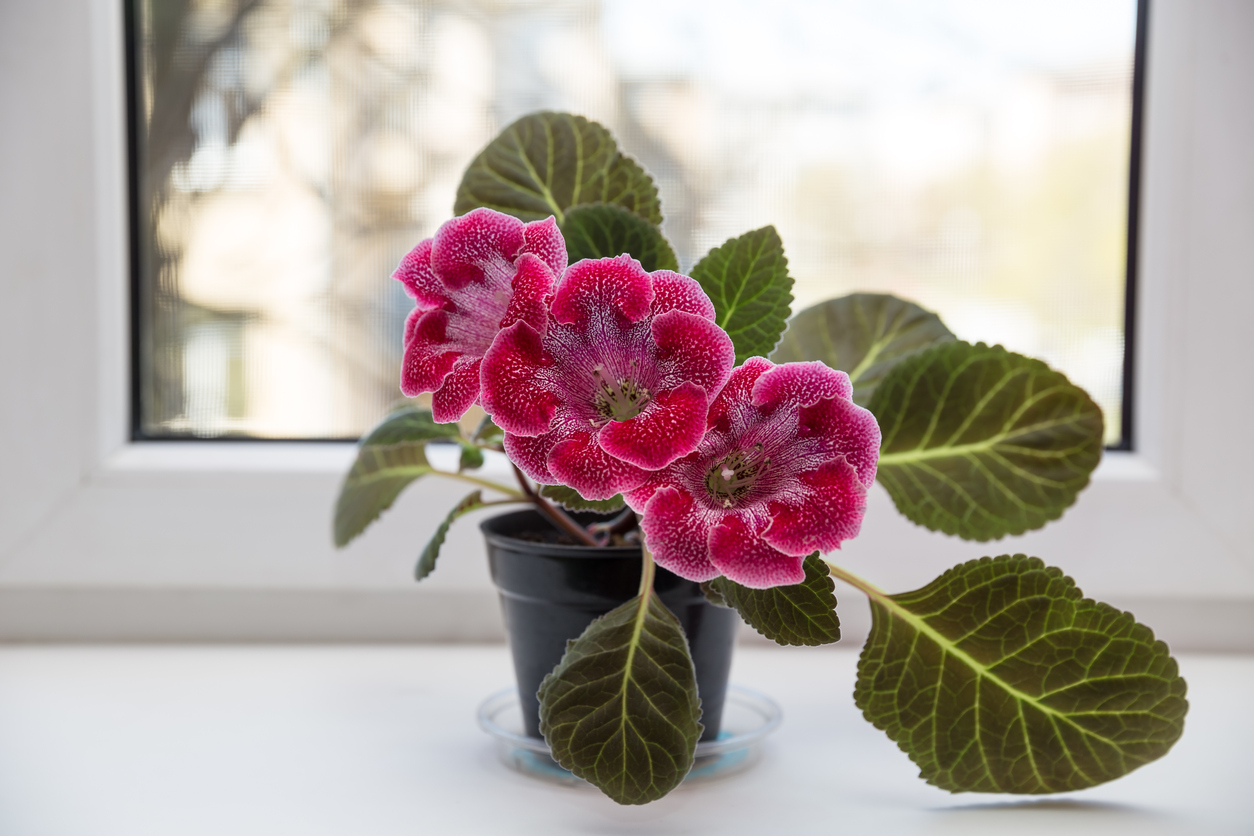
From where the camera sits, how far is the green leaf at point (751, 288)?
0.44 m

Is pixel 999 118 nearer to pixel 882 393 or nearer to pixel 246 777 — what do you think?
pixel 882 393

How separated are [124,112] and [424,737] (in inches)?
23.8

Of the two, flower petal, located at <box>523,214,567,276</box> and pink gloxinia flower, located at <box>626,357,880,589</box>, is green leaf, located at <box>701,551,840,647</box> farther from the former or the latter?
flower petal, located at <box>523,214,567,276</box>

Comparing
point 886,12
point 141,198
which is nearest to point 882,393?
point 886,12

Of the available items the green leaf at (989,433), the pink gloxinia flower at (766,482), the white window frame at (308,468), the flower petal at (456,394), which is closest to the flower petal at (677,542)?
the pink gloxinia flower at (766,482)

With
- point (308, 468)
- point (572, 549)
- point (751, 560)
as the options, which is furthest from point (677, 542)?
point (308, 468)

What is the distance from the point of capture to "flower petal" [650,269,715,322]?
14.8 inches

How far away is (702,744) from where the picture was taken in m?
0.51

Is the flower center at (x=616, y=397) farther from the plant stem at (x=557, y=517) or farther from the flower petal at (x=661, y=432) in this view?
the plant stem at (x=557, y=517)

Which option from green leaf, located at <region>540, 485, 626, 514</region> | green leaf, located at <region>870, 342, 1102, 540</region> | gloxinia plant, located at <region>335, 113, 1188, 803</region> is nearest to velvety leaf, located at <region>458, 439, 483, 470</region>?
gloxinia plant, located at <region>335, 113, 1188, 803</region>

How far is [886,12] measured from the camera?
80 centimetres

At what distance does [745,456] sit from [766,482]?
0.01 m

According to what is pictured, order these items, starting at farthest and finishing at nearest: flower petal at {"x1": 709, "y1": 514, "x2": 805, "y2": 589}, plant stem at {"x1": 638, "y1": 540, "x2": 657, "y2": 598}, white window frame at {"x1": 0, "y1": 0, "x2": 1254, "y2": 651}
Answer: white window frame at {"x1": 0, "y1": 0, "x2": 1254, "y2": 651}, plant stem at {"x1": 638, "y1": 540, "x2": 657, "y2": 598}, flower petal at {"x1": 709, "y1": 514, "x2": 805, "y2": 589}

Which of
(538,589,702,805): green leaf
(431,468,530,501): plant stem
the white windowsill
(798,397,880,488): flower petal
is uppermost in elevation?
(798,397,880,488): flower petal
